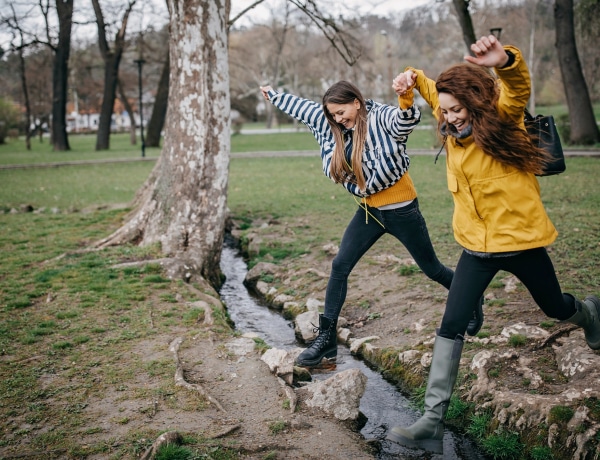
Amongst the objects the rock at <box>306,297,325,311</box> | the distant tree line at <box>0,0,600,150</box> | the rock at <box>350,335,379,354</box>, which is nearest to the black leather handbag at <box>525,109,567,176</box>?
the rock at <box>350,335,379,354</box>

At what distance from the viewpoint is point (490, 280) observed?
378 centimetres

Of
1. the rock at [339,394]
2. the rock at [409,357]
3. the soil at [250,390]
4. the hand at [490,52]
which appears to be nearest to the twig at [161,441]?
the soil at [250,390]

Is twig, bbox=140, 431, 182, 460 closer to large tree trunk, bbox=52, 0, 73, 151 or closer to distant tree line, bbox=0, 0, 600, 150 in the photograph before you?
distant tree line, bbox=0, 0, 600, 150

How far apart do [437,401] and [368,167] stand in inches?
71.2

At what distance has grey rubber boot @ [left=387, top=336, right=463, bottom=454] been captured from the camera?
392cm

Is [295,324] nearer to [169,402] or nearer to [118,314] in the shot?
[118,314]

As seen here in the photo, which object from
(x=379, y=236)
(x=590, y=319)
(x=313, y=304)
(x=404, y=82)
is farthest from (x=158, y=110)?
(x=590, y=319)

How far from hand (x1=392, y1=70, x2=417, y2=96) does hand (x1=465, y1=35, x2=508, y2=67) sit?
0.66 metres

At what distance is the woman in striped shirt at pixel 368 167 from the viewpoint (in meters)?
4.68

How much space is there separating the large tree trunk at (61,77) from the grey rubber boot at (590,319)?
3094cm

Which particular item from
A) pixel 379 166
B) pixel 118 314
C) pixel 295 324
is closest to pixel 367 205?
pixel 379 166

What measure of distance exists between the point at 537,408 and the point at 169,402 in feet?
8.70

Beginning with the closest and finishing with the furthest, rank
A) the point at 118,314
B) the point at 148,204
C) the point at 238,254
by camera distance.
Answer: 1. the point at 118,314
2. the point at 148,204
3. the point at 238,254

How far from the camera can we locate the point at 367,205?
498 centimetres
